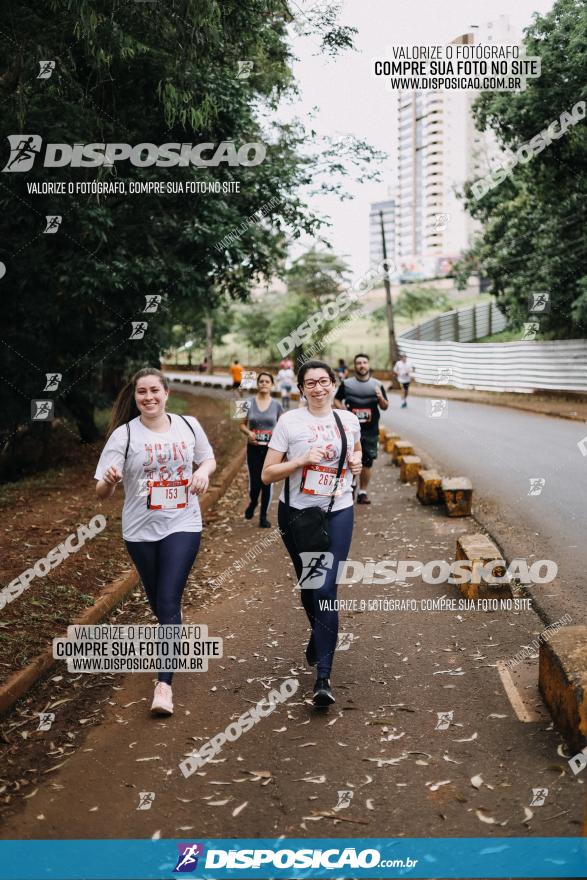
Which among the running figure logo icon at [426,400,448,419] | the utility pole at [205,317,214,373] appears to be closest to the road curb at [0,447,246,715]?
the running figure logo icon at [426,400,448,419]

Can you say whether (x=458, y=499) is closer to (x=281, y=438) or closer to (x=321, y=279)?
(x=281, y=438)

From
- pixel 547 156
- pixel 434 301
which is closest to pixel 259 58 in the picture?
pixel 547 156

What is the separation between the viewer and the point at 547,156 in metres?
23.9

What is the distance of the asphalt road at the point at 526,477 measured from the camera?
791 centimetres

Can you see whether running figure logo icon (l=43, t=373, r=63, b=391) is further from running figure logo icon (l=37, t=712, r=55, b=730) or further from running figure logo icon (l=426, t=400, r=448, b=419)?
running figure logo icon (l=426, t=400, r=448, b=419)

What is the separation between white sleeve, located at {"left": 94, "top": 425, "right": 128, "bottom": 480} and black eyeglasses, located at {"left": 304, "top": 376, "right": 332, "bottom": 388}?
117cm

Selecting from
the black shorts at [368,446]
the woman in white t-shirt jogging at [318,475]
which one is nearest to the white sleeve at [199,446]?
the woman in white t-shirt jogging at [318,475]

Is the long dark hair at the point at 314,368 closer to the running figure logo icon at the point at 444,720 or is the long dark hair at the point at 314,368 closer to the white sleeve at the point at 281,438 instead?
the white sleeve at the point at 281,438

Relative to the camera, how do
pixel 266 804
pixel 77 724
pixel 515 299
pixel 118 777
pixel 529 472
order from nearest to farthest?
pixel 266 804, pixel 118 777, pixel 77 724, pixel 529 472, pixel 515 299

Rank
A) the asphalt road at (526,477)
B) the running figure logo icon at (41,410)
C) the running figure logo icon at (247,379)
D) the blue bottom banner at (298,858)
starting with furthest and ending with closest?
the running figure logo icon at (247,379)
the running figure logo icon at (41,410)
the asphalt road at (526,477)
the blue bottom banner at (298,858)

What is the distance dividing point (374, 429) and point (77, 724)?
6.97 meters

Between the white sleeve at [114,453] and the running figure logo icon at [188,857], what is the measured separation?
2.19 meters

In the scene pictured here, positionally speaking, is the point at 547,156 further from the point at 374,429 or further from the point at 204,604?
the point at 204,604

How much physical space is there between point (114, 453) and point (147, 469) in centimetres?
22
